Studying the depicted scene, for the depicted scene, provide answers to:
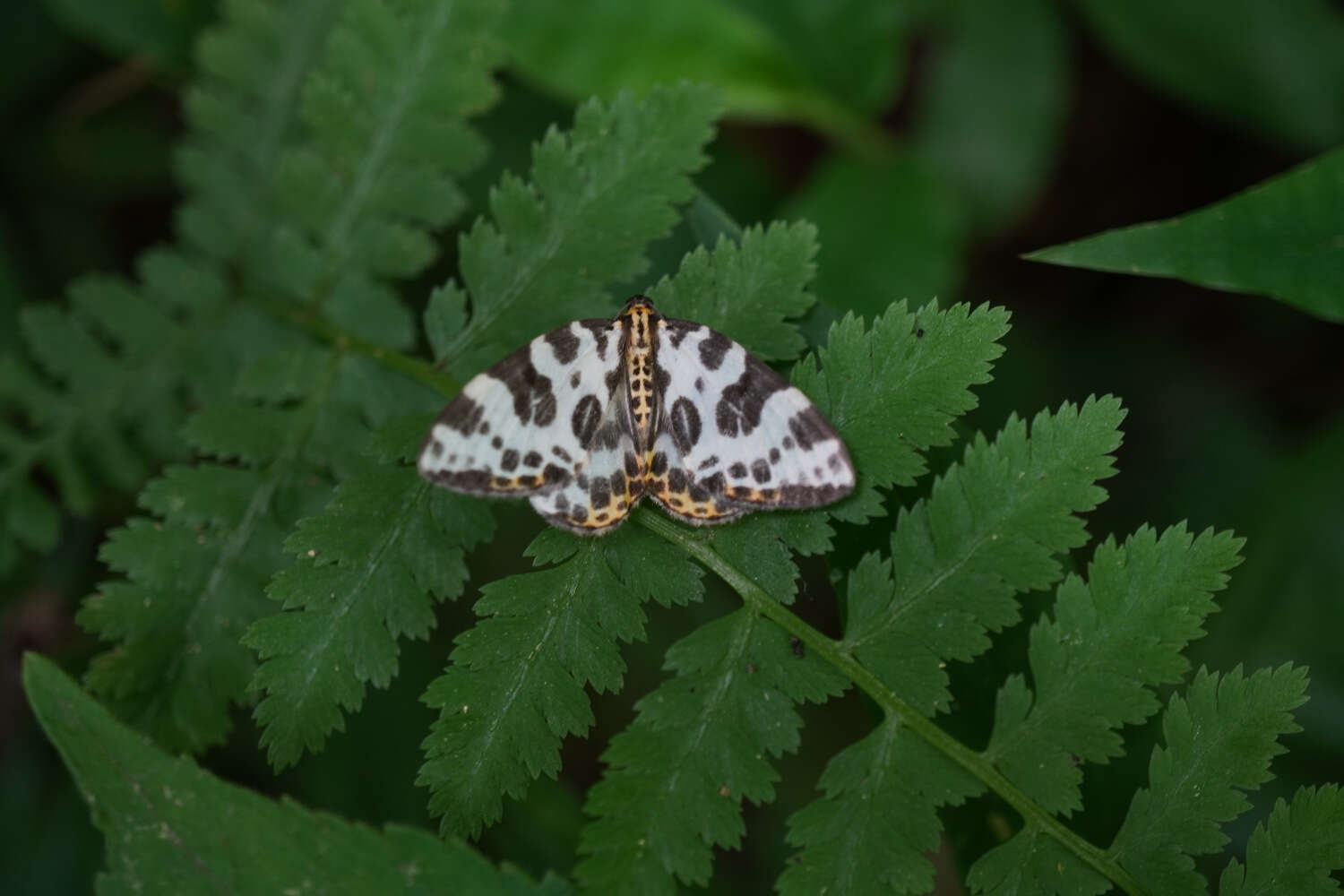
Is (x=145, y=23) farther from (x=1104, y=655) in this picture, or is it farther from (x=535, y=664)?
(x=1104, y=655)

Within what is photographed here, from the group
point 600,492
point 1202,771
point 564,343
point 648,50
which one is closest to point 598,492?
point 600,492

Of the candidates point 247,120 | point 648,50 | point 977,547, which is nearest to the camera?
point 977,547

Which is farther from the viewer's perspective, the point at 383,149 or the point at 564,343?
the point at 383,149

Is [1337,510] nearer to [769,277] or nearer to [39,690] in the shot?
[769,277]

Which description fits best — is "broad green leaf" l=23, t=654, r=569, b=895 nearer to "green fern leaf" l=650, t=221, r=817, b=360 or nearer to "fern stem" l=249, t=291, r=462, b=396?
→ "fern stem" l=249, t=291, r=462, b=396

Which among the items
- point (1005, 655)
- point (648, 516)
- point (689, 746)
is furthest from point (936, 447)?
point (689, 746)

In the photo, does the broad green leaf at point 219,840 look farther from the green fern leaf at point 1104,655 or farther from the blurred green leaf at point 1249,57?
the blurred green leaf at point 1249,57

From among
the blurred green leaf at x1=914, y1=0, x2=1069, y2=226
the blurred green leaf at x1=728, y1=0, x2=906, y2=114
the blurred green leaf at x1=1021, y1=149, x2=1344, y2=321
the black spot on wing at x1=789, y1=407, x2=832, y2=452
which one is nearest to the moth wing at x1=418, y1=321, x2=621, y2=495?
the black spot on wing at x1=789, y1=407, x2=832, y2=452
